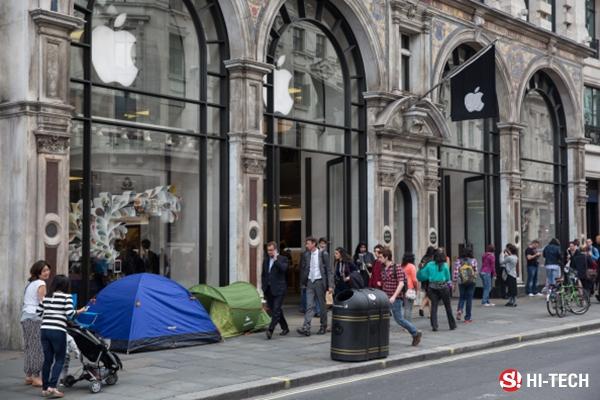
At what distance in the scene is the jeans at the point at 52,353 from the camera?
1009 cm

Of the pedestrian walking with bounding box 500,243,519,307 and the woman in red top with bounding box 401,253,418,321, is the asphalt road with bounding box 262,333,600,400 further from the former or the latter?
the pedestrian walking with bounding box 500,243,519,307

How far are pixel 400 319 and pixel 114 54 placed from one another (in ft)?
24.3

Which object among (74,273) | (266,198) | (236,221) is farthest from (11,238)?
(266,198)

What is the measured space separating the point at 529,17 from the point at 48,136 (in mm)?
19280

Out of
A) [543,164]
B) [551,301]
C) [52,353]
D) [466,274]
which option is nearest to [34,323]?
[52,353]

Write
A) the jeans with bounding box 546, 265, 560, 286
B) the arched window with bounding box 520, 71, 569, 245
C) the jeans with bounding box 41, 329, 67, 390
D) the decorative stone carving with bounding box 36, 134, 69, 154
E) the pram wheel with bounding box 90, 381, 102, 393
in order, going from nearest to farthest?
1. the jeans with bounding box 41, 329, 67, 390
2. the pram wheel with bounding box 90, 381, 102, 393
3. the decorative stone carving with bounding box 36, 134, 69, 154
4. the jeans with bounding box 546, 265, 560, 286
5. the arched window with bounding box 520, 71, 569, 245

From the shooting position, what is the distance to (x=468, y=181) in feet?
86.0

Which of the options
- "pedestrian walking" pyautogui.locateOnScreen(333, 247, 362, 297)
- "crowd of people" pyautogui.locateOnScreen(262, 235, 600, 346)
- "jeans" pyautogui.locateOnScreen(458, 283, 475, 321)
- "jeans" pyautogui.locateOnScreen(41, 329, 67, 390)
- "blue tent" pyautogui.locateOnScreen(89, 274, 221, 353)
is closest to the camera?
"jeans" pyautogui.locateOnScreen(41, 329, 67, 390)

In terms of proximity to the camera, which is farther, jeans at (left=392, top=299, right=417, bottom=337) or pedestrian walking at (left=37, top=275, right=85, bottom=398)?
jeans at (left=392, top=299, right=417, bottom=337)

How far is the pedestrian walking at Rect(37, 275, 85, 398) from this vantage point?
10102mm

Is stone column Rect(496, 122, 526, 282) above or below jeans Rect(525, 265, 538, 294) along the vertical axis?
above

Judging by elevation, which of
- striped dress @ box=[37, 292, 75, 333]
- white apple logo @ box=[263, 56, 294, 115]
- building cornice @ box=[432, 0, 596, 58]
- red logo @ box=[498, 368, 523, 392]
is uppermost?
building cornice @ box=[432, 0, 596, 58]

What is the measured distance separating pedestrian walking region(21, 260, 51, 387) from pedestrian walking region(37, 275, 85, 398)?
0.54 metres

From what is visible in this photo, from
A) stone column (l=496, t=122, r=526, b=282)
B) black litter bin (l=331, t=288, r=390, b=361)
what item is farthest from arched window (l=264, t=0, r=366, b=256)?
stone column (l=496, t=122, r=526, b=282)
